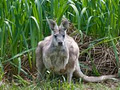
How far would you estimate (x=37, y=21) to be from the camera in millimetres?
5484

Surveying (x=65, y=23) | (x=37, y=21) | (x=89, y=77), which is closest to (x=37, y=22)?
(x=37, y=21)

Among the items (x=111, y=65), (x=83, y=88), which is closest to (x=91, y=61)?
(x=111, y=65)

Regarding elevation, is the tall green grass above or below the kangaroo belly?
above

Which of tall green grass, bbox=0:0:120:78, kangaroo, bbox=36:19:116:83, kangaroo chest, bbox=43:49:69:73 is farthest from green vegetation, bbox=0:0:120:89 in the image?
kangaroo chest, bbox=43:49:69:73

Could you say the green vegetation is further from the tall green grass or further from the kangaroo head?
the kangaroo head

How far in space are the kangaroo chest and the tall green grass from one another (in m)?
0.45

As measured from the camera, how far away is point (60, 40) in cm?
474

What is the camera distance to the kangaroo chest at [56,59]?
4.91 meters

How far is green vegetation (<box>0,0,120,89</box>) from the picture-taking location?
545cm

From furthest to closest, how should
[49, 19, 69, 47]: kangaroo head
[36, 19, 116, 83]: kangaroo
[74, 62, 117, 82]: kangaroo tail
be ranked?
[74, 62, 117, 82]: kangaroo tail
[36, 19, 116, 83]: kangaroo
[49, 19, 69, 47]: kangaroo head

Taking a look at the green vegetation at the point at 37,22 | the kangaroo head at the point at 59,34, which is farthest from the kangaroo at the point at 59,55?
the green vegetation at the point at 37,22

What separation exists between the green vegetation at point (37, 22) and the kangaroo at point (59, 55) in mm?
256

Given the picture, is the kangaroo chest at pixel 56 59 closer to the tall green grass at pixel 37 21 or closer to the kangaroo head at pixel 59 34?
the kangaroo head at pixel 59 34

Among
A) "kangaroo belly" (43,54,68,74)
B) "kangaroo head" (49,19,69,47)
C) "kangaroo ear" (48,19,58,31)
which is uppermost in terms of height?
"kangaroo ear" (48,19,58,31)
